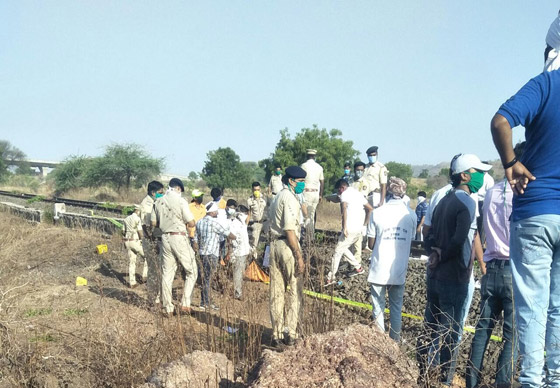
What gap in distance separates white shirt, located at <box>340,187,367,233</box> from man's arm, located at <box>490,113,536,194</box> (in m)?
6.12

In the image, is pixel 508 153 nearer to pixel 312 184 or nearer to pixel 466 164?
pixel 466 164

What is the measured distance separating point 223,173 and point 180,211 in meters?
56.1

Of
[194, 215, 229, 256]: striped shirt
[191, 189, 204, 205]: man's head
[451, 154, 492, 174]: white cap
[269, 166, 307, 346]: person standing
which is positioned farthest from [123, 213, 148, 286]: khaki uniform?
Result: [451, 154, 492, 174]: white cap

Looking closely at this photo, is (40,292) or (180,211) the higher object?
(180,211)

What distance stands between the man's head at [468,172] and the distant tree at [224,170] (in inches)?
2266

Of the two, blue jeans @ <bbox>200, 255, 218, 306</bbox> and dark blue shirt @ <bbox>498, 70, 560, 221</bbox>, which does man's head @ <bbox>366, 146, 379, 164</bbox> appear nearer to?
blue jeans @ <bbox>200, 255, 218, 306</bbox>

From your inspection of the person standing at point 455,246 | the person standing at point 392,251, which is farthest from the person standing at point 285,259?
the person standing at point 455,246

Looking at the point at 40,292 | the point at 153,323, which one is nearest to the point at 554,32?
the point at 153,323

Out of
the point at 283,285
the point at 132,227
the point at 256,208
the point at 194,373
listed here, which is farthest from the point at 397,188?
the point at 256,208

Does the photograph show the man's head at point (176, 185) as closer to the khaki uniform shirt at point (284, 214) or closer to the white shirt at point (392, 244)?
the khaki uniform shirt at point (284, 214)

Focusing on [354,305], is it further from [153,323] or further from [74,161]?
[74,161]

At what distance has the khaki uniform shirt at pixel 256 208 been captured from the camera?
41.3ft

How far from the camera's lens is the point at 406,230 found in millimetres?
5047

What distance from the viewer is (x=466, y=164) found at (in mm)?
4328
